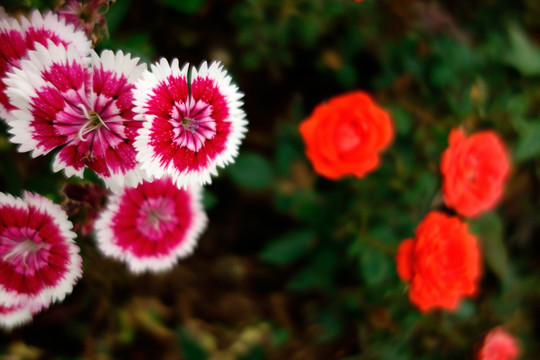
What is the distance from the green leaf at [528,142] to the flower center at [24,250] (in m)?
1.67

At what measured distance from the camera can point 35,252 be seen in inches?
35.8

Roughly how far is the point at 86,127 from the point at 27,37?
10.3 inches

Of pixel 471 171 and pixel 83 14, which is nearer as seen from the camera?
pixel 83 14

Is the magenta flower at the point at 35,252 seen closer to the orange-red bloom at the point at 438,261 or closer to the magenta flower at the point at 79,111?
the magenta flower at the point at 79,111

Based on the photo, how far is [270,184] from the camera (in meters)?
1.74

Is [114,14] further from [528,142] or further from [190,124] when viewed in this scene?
[528,142]

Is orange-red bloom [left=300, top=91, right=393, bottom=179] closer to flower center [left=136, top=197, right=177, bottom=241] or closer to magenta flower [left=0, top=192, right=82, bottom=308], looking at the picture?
flower center [left=136, top=197, right=177, bottom=241]

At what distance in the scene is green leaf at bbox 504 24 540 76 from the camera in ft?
5.52

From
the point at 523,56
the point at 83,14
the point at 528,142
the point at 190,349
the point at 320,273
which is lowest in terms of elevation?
the point at 190,349

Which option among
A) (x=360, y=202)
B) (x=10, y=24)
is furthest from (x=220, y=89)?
(x=360, y=202)

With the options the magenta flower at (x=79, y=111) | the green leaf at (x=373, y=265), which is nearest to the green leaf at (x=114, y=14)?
the magenta flower at (x=79, y=111)

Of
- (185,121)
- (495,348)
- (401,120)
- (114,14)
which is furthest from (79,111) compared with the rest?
(495,348)

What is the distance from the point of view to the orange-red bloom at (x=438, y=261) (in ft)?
3.77

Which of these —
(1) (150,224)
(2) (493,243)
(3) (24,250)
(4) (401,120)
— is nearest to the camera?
(3) (24,250)
